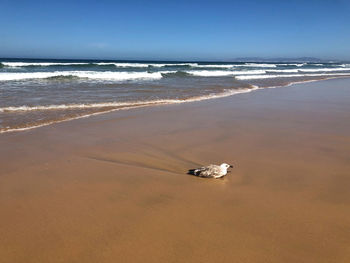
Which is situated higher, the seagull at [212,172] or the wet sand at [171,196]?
the seagull at [212,172]

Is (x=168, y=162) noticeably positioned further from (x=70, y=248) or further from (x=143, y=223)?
(x=70, y=248)

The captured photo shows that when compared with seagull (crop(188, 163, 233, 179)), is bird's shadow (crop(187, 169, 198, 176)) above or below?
below

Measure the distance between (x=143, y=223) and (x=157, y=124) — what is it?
386 centimetres

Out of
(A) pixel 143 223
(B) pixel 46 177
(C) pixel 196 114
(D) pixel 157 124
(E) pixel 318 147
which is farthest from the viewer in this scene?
(C) pixel 196 114

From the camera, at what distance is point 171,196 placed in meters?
3.00

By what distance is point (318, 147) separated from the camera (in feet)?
15.2

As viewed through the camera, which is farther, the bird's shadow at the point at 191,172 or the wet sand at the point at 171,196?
the bird's shadow at the point at 191,172

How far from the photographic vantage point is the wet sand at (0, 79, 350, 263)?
217 cm

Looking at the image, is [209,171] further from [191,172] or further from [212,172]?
[191,172]

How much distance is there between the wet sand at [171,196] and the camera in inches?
85.4

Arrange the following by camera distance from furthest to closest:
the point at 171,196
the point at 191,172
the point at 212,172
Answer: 1. the point at 191,172
2. the point at 212,172
3. the point at 171,196

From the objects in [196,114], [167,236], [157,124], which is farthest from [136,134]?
[167,236]

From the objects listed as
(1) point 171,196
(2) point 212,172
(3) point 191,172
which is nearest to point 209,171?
(2) point 212,172

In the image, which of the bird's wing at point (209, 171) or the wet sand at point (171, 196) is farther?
the bird's wing at point (209, 171)
